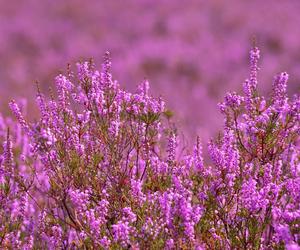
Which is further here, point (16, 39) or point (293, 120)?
point (16, 39)

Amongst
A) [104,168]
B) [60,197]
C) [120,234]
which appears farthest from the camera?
[104,168]

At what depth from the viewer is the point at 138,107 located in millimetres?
4691

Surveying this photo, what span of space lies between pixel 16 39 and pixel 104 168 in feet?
53.3

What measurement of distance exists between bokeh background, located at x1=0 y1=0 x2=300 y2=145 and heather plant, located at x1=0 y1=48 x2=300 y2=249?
32.1 feet

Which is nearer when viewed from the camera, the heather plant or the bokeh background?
the heather plant

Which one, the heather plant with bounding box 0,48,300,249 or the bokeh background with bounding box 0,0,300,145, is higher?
the bokeh background with bounding box 0,0,300,145

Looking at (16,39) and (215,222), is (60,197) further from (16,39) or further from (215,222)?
(16,39)

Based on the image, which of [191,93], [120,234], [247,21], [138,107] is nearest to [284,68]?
[191,93]

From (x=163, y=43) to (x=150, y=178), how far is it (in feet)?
49.5

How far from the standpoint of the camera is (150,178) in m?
4.60

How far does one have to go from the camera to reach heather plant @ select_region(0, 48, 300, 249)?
12.8ft

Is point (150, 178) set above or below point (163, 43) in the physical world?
below

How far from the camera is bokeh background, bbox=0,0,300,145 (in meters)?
16.7

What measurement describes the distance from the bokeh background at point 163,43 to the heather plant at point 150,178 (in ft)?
32.1
